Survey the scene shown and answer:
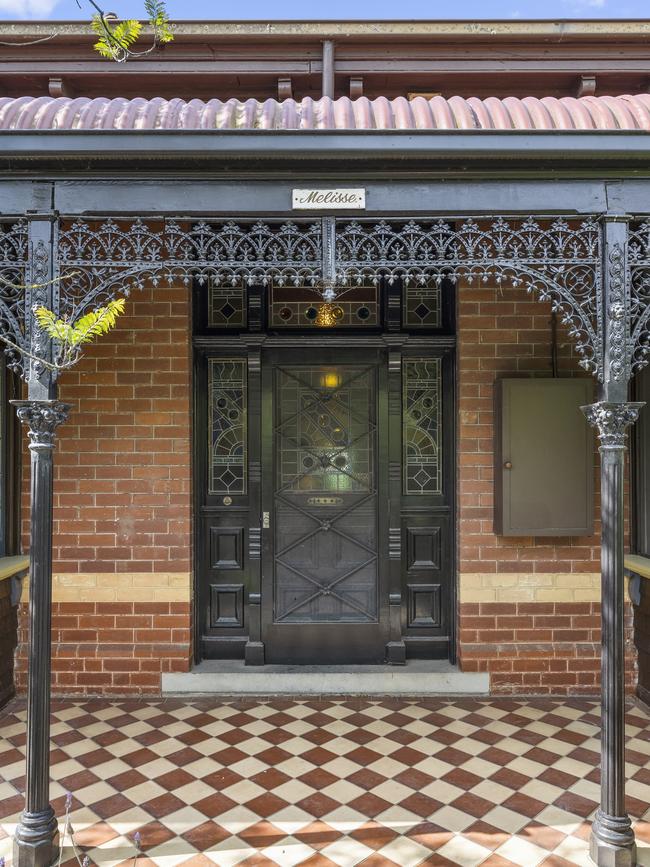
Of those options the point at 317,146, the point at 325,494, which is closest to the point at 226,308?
the point at 325,494

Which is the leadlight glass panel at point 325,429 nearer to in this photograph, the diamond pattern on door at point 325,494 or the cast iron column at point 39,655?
the diamond pattern on door at point 325,494

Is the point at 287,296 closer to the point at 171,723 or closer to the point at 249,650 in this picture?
the point at 249,650

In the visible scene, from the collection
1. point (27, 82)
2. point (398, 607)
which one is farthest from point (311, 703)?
point (27, 82)

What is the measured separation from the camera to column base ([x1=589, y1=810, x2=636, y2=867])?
8.80 ft

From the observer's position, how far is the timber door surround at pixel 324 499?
4.70 meters

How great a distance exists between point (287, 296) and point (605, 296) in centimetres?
245

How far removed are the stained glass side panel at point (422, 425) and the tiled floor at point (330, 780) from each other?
1598 mm

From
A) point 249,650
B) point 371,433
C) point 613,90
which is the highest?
point 613,90

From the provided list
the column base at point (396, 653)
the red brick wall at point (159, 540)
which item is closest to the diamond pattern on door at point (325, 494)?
the column base at point (396, 653)

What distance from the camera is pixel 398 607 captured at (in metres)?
4.68

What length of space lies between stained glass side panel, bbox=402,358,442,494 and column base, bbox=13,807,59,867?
119 inches

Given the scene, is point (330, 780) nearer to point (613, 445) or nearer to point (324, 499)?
point (324, 499)

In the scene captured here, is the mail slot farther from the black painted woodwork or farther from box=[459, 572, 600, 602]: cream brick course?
the black painted woodwork

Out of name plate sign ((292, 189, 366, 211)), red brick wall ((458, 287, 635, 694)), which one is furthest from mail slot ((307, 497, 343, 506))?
name plate sign ((292, 189, 366, 211))
